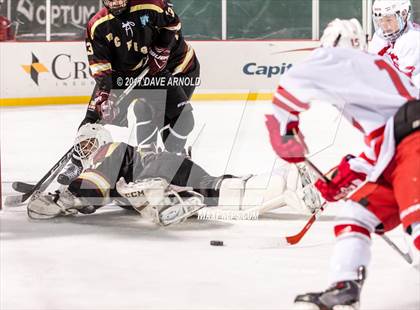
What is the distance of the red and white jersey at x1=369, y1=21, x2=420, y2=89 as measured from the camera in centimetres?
417

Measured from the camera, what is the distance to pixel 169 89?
172 inches

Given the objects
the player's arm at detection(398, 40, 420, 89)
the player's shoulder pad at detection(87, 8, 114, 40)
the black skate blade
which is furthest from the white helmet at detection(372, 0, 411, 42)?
the black skate blade

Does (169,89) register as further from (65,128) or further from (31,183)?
(65,128)

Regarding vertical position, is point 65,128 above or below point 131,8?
below

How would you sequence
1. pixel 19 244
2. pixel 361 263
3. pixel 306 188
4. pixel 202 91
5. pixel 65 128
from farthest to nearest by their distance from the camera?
pixel 202 91, pixel 65 128, pixel 306 188, pixel 19 244, pixel 361 263

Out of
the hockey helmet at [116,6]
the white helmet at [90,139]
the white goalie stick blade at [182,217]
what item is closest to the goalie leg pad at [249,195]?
the white goalie stick blade at [182,217]

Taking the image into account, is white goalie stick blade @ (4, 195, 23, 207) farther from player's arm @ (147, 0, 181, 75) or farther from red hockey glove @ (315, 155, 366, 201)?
red hockey glove @ (315, 155, 366, 201)

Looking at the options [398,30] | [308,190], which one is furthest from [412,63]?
[308,190]

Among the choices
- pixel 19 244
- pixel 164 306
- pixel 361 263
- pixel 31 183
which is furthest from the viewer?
pixel 31 183

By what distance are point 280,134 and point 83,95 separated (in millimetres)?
5721

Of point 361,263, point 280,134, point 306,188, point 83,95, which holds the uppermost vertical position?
point 280,134

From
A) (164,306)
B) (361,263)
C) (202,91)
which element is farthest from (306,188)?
(202,91)

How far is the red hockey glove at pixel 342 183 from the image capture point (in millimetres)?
2436

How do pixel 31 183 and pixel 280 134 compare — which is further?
pixel 31 183
